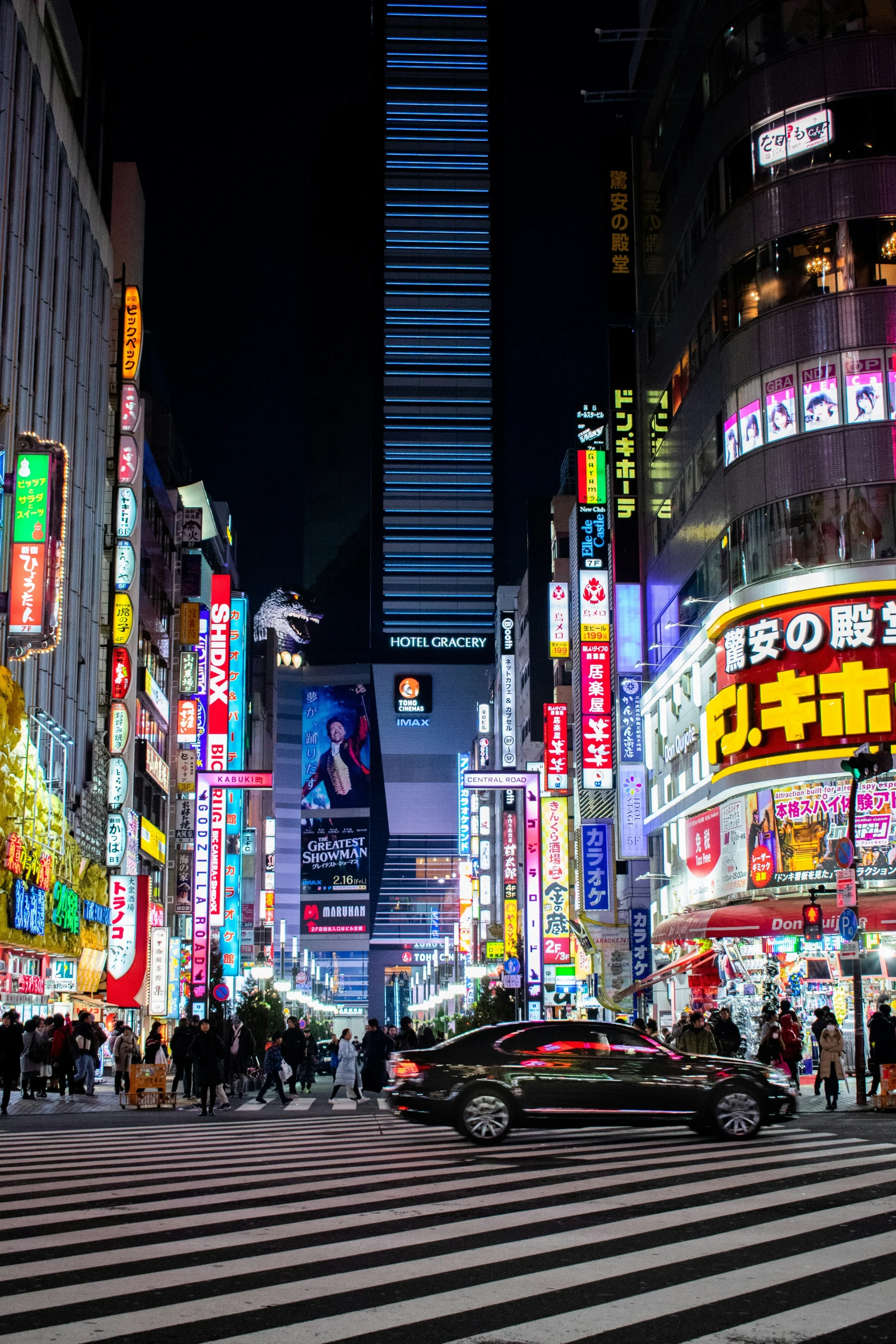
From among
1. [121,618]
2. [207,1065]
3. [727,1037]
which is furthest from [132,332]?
[727,1037]

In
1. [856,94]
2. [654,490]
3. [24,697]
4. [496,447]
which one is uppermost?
[496,447]

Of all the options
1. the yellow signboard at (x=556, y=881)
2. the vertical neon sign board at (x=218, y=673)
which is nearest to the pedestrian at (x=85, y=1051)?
the yellow signboard at (x=556, y=881)

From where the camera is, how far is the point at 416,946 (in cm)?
16462

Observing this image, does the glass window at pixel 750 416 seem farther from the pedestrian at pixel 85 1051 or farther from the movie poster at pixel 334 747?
the movie poster at pixel 334 747

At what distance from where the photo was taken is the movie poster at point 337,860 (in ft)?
489

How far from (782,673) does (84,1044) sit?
680 inches

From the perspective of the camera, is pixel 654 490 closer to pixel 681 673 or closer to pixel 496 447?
pixel 681 673

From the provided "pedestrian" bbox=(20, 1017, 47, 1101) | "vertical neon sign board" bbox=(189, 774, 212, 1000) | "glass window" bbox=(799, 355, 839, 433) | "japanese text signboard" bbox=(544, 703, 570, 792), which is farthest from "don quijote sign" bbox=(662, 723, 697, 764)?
"pedestrian" bbox=(20, 1017, 47, 1101)

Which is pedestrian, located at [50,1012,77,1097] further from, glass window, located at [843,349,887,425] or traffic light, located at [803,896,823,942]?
glass window, located at [843,349,887,425]

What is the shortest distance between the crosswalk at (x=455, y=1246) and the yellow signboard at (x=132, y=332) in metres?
40.2

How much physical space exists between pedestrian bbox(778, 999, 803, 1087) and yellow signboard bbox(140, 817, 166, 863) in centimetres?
3247

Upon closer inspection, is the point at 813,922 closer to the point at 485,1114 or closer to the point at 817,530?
the point at 485,1114

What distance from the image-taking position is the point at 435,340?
191625 millimetres

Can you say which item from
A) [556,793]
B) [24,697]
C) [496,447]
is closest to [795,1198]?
[24,697]
